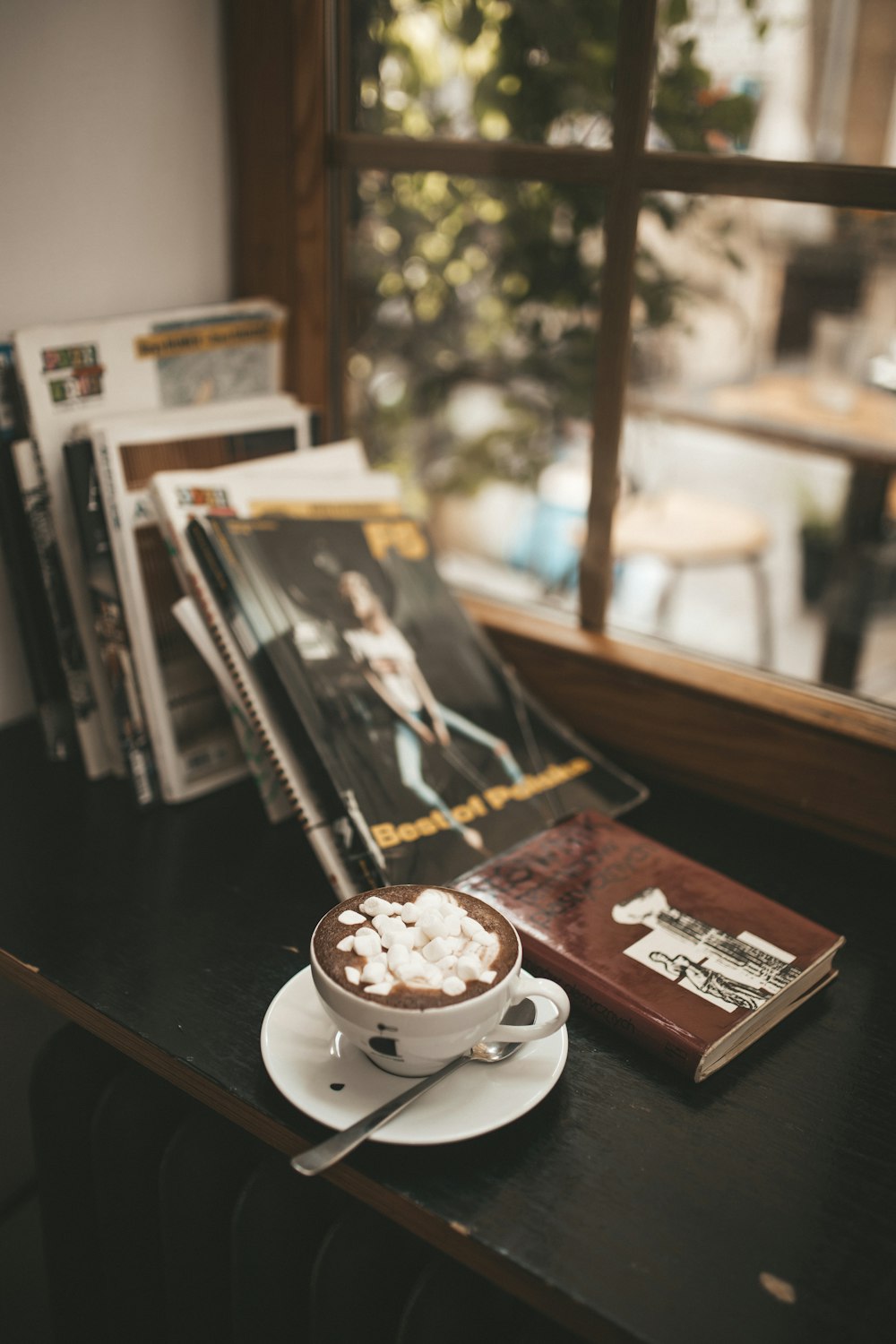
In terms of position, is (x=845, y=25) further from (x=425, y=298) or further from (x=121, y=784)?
(x=121, y=784)

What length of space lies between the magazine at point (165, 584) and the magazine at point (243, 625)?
0.10 feet

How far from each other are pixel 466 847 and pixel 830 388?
162cm

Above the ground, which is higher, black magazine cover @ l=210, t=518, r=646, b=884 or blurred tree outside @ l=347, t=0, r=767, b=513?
blurred tree outside @ l=347, t=0, r=767, b=513

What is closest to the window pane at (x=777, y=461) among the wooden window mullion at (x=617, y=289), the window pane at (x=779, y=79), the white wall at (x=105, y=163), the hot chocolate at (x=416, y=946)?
the window pane at (x=779, y=79)

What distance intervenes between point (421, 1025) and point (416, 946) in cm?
Result: 6

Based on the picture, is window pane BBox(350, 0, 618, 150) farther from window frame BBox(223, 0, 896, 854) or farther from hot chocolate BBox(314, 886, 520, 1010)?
hot chocolate BBox(314, 886, 520, 1010)

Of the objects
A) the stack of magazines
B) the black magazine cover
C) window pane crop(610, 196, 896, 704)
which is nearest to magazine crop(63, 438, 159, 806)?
the stack of magazines

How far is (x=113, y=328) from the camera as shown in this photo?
0.95 metres

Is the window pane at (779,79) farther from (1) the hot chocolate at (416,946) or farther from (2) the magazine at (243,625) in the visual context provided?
(1) the hot chocolate at (416,946)

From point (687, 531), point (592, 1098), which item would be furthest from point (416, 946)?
point (687, 531)

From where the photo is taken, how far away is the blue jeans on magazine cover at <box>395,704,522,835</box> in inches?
33.6

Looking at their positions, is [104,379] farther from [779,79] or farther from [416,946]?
[779,79]

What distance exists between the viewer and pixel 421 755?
0.88m

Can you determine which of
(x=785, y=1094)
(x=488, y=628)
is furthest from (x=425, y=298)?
(x=785, y=1094)
